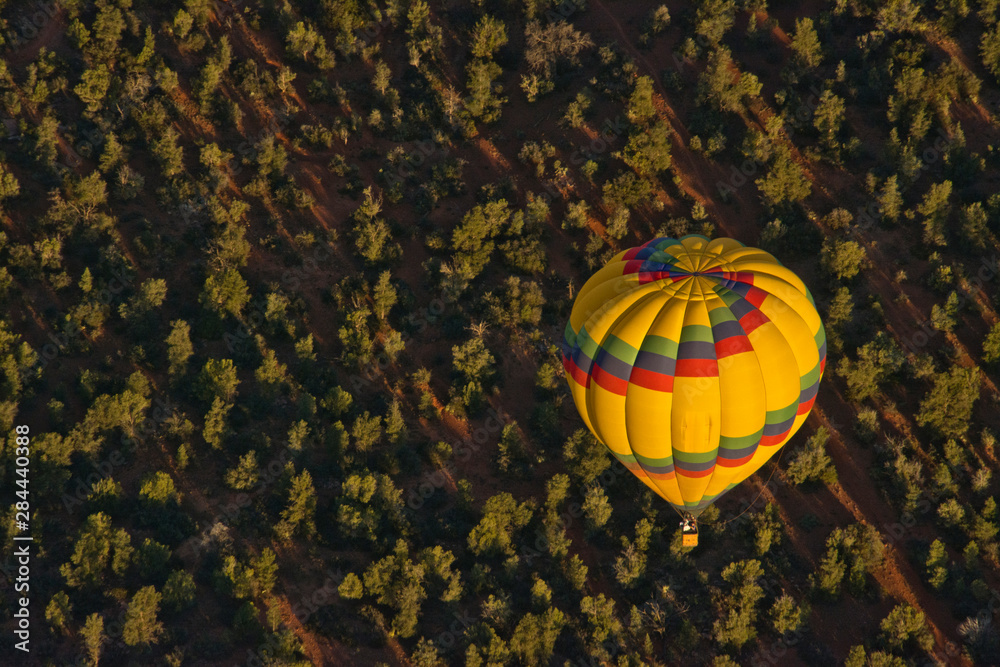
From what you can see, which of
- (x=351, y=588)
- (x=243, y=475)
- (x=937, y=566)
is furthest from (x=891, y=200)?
(x=243, y=475)

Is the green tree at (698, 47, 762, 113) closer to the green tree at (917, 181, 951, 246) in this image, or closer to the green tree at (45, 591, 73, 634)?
the green tree at (917, 181, 951, 246)

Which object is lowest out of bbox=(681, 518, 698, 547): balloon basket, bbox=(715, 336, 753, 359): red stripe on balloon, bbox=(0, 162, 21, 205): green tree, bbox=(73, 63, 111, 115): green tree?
bbox=(681, 518, 698, 547): balloon basket

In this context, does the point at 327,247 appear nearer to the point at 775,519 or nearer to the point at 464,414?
the point at 464,414

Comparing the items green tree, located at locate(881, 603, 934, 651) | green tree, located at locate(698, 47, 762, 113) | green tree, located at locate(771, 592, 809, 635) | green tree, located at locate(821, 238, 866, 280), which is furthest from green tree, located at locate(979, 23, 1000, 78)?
green tree, located at locate(771, 592, 809, 635)

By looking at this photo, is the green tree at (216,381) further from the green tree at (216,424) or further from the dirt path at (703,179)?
the dirt path at (703,179)

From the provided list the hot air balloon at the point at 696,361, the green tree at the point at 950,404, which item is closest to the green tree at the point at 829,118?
the green tree at the point at 950,404

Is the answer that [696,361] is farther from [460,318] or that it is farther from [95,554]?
[95,554]

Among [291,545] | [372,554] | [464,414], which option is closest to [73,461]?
[291,545]
